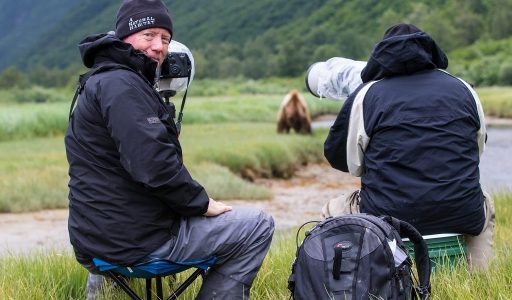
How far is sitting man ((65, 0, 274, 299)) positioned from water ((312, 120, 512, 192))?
8.39m

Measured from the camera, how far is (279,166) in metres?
14.2

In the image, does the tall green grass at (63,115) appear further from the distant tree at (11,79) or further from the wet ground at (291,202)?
the distant tree at (11,79)

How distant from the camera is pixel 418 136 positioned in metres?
3.55

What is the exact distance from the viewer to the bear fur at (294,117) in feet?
58.3

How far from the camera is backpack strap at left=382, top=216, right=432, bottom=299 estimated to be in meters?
3.21

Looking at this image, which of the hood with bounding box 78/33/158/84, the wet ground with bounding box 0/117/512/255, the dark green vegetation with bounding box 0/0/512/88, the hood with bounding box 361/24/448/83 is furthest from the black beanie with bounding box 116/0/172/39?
the dark green vegetation with bounding box 0/0/512/88

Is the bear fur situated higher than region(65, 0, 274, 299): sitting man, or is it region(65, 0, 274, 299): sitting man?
region(65, 0, 274, 299): sitting man

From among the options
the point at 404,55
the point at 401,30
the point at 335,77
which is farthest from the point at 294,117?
the point at 404,55

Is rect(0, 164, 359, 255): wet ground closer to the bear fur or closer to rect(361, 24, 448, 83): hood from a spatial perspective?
the bear fur

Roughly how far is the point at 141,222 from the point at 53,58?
5414 inches

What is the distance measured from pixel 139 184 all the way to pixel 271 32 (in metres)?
106

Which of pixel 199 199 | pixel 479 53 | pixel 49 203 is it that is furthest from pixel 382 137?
pixel 479 53

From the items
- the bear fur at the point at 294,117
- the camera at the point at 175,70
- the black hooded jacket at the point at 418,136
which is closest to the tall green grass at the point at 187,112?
the bear fur at the point at 294,117

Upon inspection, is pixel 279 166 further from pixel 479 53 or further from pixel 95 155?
pixel 479 53
